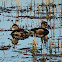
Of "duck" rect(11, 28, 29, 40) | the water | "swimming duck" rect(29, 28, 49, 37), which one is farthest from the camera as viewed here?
"swimming duck" rect(29, 28, 49, 37)

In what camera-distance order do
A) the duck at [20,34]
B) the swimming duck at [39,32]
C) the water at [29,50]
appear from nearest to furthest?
the water at [29,50] < the duck at [20,34] < the swimming duck at [39,32]

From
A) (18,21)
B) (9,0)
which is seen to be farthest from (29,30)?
(9,0)

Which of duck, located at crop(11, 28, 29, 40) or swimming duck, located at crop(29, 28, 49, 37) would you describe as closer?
duck, located at crop(11, 28, 29, 40)

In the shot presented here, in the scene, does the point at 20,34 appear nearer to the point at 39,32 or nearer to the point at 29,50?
the point at 39,32

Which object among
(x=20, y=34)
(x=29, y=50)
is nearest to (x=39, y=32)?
(x=20, y=34)

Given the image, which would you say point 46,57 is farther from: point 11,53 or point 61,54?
point 11,53

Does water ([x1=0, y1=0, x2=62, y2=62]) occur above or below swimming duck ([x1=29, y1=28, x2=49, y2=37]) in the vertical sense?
below

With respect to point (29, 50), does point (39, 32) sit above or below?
above

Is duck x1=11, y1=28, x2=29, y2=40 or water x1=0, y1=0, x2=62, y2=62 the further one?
duck x1=11, y1=28, x2=29, y2=40

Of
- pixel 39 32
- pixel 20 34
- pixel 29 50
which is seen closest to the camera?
pixel 29 50

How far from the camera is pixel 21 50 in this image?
25.9ft

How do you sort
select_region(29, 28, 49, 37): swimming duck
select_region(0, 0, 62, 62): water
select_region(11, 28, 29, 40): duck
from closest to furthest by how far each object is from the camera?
select_region(0, 0, 62, 62): water < select_region(11, 28, 29, 40): duck < select_region(29, 28, 49, 37): swimming duck

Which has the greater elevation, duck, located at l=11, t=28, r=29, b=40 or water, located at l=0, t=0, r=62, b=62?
duck, located at l=11, t=28, r=29, b=40

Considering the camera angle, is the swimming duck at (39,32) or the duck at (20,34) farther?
the swimming duck at (39,32)
